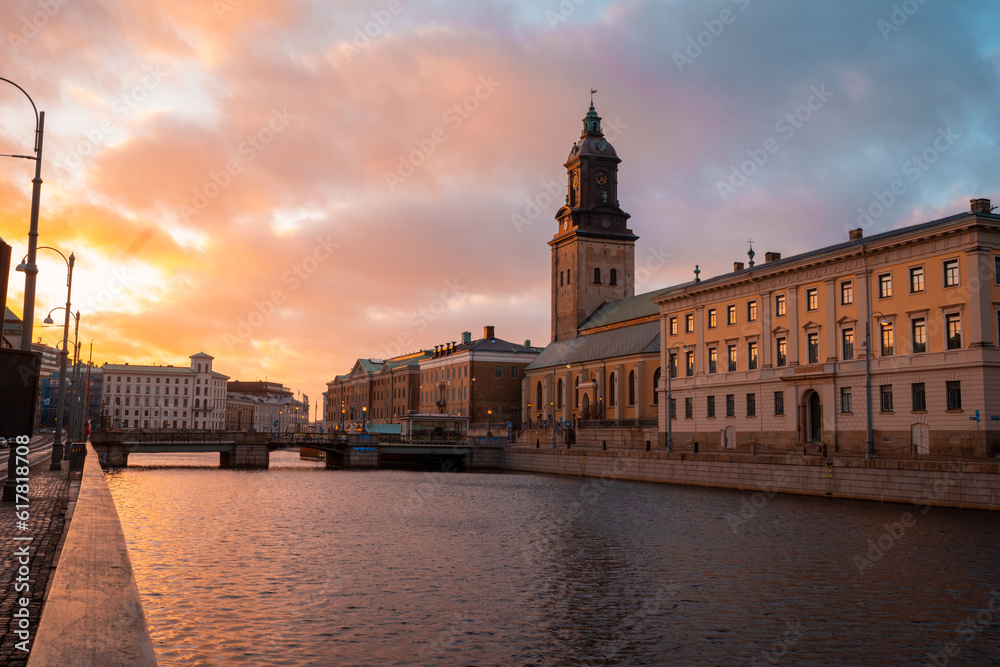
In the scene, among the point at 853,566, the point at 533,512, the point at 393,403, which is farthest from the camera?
the point at 393,403

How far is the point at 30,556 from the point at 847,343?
53.8 metres

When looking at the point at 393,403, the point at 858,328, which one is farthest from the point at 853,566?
the point at 393,403

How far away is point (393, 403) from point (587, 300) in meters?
57.4

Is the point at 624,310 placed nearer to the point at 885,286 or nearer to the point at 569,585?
the point at 885,286

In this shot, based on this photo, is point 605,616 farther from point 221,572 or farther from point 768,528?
point 768,528

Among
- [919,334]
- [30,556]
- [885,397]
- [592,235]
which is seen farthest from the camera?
[592,235]

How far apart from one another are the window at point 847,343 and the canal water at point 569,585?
1812 centimetres

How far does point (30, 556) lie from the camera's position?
15.6 m

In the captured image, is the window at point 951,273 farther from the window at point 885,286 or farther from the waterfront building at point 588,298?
the waterfront building at point 588,298

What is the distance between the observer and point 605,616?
19.1m

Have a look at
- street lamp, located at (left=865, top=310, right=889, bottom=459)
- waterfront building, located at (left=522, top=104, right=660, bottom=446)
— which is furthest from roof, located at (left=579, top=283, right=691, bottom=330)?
street lamp, located at (left=865, top=310, right=889, bottom=459)

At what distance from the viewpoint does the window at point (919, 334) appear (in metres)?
53.5

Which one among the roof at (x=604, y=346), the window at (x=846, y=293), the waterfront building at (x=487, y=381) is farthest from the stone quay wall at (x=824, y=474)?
the waterfront building at (x=487, y=381)

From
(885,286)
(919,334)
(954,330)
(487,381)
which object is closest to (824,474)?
(954,330)
